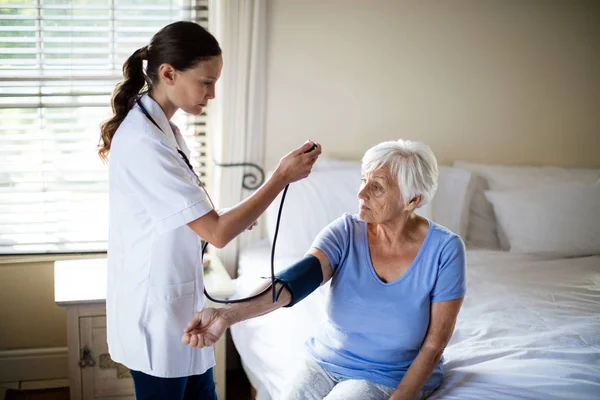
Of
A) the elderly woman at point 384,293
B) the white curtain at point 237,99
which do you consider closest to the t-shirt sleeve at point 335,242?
the elderly woman at point 384,293

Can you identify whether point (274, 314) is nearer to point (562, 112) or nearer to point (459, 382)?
point (459, 382)

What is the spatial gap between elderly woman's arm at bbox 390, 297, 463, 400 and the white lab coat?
52cm

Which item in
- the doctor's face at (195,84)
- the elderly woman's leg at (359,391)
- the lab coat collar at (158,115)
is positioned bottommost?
the elderly woman's leg at (359,391)

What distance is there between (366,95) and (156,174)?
1811 mm

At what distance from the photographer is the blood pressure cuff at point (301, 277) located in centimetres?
176

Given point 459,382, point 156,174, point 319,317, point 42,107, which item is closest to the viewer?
point 156,174

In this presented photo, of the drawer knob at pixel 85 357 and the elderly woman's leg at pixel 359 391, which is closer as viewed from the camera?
the elderly woman's leg at pixel 359 391

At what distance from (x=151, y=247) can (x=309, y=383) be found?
1.80 ft

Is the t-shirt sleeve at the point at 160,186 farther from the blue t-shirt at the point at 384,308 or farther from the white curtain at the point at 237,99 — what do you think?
the white curtain at the point at 237,99

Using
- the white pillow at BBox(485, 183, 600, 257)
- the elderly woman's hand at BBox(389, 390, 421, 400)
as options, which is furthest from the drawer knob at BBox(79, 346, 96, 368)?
the white pillow at BBox(485, 183, 600, 257)

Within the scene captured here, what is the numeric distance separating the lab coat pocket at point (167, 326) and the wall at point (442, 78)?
5.06 ft

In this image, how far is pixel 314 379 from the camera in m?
1.80

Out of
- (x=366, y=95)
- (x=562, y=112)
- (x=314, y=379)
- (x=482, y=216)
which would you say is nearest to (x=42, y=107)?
(x=366, y=95)

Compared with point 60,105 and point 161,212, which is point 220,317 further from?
point 60,105
